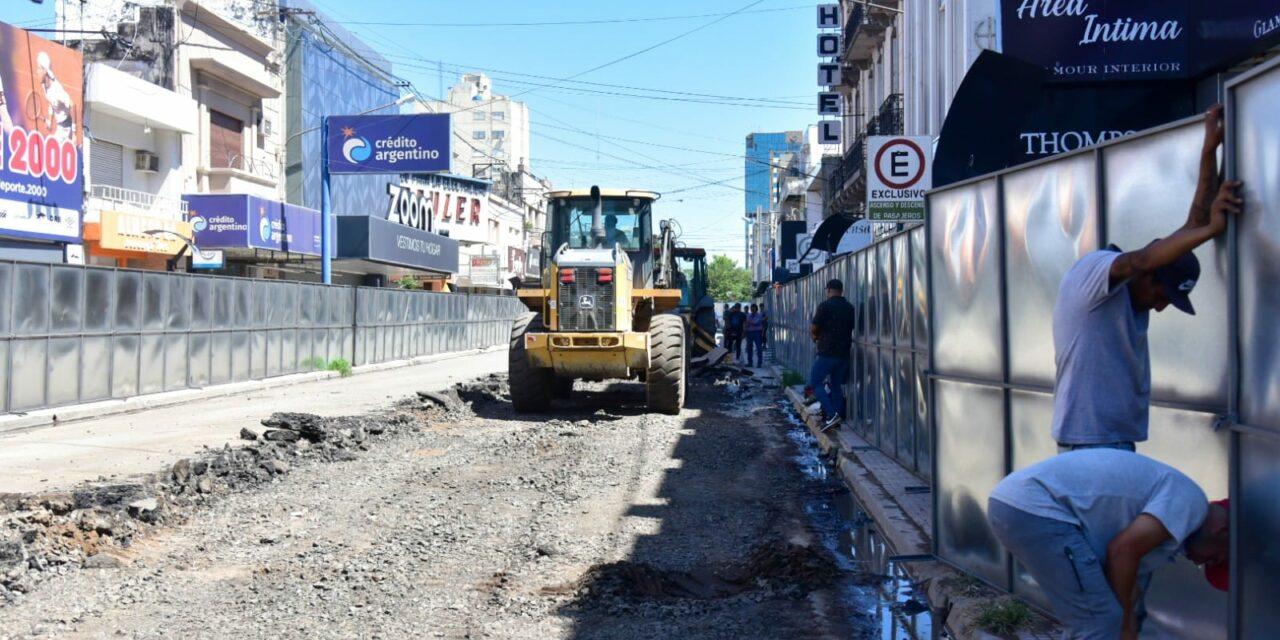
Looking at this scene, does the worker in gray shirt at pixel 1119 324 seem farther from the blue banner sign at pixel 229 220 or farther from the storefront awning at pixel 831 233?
the blue banner sign at pixel 229 220

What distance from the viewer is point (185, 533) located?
791 centimetres

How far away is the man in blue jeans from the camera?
13.0 metres

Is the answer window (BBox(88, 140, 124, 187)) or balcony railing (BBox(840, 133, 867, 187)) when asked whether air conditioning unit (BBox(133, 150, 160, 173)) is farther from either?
balcony railing (BBox(840, 133, 867, 187))

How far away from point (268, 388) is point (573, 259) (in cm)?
989

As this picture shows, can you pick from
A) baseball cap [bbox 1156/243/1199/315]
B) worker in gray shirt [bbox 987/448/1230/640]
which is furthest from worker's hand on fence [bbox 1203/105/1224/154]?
worker in gray shirt [bbox 987/448/1230/640]

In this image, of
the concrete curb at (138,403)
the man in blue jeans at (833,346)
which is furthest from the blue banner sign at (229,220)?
the man in blue jeans at (833,346)

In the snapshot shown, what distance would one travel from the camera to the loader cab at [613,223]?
1747 centimetres

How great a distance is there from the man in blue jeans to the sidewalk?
718 cm

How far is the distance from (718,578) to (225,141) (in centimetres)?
3376

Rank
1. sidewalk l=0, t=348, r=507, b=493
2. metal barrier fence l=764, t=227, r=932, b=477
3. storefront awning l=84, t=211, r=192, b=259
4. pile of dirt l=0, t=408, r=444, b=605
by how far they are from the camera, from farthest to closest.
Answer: storefront awning l=84, t=211, r=192, b=259
sidewalk l=0, t=348, r=507, b=493
metal barrier fence l=764, t=227, r=932, b=477
pile of dirt l=0, t=408, r=444, b=605

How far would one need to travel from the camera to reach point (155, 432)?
14383mm

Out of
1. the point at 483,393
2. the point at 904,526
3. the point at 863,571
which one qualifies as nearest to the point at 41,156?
the point at 483,393

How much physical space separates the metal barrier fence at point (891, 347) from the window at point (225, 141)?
86.9 ft

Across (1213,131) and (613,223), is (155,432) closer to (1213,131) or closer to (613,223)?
(613,223)
